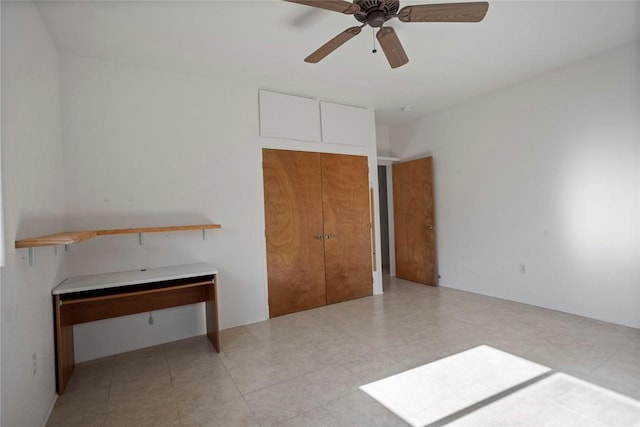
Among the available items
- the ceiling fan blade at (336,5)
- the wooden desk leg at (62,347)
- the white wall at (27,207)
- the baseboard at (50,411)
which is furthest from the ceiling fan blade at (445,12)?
the baseboard at (50,411)

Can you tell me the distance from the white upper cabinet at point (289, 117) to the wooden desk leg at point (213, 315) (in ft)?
6.18

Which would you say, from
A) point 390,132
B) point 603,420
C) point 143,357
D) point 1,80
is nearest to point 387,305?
point 603,420

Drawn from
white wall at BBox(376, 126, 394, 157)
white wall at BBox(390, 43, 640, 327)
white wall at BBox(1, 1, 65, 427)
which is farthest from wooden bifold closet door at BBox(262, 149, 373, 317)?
white wall at BBox(1, 1, 65, 427)

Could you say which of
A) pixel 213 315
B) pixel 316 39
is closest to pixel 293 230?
pixel 213 315

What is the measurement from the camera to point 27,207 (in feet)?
6.25

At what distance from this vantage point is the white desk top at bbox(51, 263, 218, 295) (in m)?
2.41

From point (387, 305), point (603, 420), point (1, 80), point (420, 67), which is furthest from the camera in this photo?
point (387, 305)

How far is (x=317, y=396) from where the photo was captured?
2104mm

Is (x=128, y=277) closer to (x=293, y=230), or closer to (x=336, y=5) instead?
(x=293, y=230)

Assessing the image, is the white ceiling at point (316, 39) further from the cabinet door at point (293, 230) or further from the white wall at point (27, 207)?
the cabinet door at point (293, 230)

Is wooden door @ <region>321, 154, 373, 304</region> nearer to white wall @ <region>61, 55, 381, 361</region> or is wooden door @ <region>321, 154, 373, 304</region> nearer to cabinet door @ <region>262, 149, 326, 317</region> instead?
cabinet door @ <region>262, 149, 326, 317</region>

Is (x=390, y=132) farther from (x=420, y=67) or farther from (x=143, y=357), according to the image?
(x=143, y=357)

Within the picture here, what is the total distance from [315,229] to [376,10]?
2627 millimetres

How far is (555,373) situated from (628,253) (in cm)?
174
